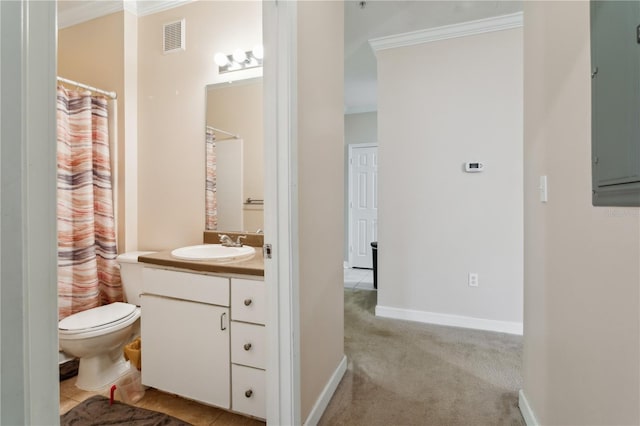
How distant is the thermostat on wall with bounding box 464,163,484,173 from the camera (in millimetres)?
2656

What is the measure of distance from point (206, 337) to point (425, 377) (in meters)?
1.39

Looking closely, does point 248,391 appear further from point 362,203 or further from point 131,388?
point 362,203

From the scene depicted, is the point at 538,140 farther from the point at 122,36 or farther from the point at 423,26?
the point at 122,36

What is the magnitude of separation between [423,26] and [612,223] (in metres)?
2.44

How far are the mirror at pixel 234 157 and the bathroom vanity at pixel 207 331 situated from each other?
1.96 feet

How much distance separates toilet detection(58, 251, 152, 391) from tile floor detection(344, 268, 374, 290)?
2.69 metres

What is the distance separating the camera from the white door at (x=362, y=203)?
5.20 metres

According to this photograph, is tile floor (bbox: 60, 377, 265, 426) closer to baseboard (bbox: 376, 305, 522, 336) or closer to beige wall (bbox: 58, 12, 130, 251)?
beige wall (bbox: 58, 12, 130, 251)

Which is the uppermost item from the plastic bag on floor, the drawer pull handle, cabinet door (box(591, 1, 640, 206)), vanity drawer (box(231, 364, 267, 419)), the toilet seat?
cabinet door (box(591, 1, 640, 206))

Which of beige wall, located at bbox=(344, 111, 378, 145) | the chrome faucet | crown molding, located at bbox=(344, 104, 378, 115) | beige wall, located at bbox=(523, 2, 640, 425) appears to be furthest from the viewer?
beige wall, located at bbox=(344, 111, 378, 145)

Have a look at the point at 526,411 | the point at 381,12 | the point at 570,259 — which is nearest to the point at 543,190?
the point at 570,259

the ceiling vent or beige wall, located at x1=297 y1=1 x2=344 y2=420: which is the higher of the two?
the ceiling vent

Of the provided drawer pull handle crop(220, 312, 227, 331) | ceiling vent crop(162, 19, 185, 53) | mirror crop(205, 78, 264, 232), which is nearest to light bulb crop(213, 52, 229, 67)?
mirror crop(205, 78, 264, 232)

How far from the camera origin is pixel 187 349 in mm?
1606
